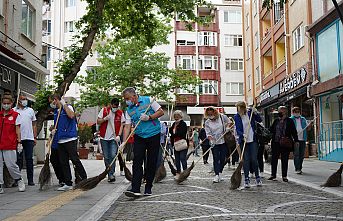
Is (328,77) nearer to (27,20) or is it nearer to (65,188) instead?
(27,20)

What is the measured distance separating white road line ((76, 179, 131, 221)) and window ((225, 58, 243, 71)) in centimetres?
4406

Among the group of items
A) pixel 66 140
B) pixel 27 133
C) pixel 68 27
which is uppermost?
pixel 68 27

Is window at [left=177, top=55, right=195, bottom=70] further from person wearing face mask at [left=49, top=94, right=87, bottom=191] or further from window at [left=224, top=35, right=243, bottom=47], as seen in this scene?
person wearing face mask at [left=49, top=94, right=87, bottom=191]

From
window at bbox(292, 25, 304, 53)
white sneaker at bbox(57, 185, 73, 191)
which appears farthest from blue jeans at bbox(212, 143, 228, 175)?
window at bbox(292, 25, 304, 53)

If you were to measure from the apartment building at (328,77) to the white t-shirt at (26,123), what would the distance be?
11.4 meters

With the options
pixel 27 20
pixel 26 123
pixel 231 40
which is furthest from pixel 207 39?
pixel 26 123

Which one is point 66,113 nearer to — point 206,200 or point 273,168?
point 206,200

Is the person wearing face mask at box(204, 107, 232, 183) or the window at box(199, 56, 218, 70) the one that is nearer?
the person wearing face mask at box(204, 107, 232, 183)

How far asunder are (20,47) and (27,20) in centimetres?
236

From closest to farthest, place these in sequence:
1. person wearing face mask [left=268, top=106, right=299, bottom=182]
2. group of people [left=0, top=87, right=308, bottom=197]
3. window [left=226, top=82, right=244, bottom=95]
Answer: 1. group of people [left=0, top=87, right=308, bottom=197]
2. person wearing face mask [left=268, top=106, right=299, bottom=182]
3. window [left=226, top=82, right=244, bottom=95]

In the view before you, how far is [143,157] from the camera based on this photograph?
812 centimetres

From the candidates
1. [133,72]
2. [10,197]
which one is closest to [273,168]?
[10,197]

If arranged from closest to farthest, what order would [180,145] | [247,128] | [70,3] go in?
[247,128] < [180,145] < [70,3]

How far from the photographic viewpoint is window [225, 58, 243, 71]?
52438mm
